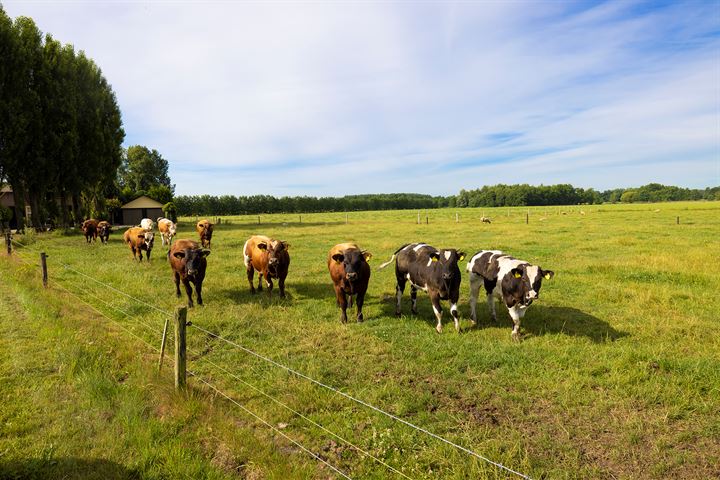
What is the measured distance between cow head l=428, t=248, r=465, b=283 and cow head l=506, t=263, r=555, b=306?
1018 millimetres

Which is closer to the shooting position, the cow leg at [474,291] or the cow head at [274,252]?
the cow leg at [474,291]

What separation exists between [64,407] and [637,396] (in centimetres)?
750

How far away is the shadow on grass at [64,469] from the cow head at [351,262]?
490 cm

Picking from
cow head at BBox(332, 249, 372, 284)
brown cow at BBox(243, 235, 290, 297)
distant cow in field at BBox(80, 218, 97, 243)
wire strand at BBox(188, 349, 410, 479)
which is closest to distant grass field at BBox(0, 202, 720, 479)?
wire strand at BBox(188, 349, 410, 479)

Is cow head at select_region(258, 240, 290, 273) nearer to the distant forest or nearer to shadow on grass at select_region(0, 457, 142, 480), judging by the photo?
shadow on grass at select_region(0, 457, 142, 480)

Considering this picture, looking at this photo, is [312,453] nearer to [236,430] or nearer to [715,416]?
[236,430]

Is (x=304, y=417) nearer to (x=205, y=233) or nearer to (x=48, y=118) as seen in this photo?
(x=205, y=233)

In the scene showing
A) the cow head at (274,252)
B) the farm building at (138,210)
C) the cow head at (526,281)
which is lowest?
the cow head at (526,281)

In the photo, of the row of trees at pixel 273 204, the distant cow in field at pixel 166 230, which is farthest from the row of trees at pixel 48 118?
the row of trees at pixel 273 204

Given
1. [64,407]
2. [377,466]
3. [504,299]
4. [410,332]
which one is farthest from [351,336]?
[64,407]

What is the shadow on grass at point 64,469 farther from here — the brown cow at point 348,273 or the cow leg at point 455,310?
the cow leg at point 455,310

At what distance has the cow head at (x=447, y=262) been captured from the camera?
7531 millimetres

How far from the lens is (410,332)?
24.8 ft

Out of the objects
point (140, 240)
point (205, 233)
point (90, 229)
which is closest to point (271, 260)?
point (140, 240)
